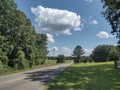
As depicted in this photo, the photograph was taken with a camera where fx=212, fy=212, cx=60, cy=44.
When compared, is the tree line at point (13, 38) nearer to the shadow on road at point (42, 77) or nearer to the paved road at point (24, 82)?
the shadow on road at point (42, 77)

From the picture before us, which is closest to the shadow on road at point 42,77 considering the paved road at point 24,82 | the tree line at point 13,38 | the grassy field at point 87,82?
the paved road at point 24,82

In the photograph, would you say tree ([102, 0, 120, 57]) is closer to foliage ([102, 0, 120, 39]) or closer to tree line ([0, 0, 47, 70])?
foliage ([102, 0, 120, 39])

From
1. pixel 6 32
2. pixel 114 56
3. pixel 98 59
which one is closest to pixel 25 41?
pixel 6 32

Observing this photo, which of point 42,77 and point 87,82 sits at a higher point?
point 42,77

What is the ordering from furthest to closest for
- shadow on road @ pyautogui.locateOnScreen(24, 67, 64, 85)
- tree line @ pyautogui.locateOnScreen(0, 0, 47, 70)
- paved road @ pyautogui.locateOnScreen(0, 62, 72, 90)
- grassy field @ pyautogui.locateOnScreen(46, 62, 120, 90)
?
tree line @ pyautogui.locateOnScreen(0, 0, 47, 70), shadow on road @ pyautogui.locateOnScreen(24, 67, 64, 85), grassy field @ pyautogui.locateOnScreen(46, 62, 120, 90), paved road @ pyautogui.locateOnScreen(0, 62, 72, 90)

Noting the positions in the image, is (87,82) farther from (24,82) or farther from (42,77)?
(42,77)

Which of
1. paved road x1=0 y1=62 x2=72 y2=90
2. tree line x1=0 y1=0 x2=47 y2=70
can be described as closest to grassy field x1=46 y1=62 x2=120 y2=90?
paved road x1=0 y1=62 x2=72 y2=90

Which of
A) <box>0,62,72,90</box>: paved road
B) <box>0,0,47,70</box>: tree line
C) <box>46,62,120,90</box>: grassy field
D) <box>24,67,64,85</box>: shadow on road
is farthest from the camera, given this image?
<box>0,0,47,70</box>: tree line

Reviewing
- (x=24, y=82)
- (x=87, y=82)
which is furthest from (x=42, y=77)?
(x=87, y=82)

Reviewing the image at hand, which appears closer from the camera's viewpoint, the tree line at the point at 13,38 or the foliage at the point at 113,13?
the foliage at the point at 113,13

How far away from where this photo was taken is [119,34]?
89.9 feet

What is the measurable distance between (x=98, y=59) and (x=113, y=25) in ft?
310

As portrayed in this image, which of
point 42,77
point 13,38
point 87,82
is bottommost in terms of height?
point 87,82

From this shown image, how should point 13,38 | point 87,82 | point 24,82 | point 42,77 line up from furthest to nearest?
point 13,38
point 42,77
point 87,82
point 24,82
